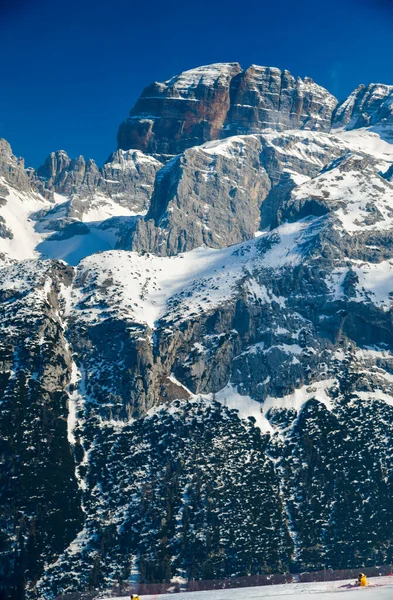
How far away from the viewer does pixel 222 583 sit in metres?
138

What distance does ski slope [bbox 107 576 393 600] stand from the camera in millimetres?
100125

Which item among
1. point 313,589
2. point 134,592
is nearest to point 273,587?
point 313,589

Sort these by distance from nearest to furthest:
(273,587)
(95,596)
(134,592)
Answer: (273,587), (134,592), (95,596)

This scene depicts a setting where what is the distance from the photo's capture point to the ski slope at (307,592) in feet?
328

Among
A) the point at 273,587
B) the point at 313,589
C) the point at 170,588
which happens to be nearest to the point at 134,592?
the point at 170,588

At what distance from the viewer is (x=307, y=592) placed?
112125 millimetres

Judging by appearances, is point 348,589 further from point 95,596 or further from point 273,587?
point 95,596

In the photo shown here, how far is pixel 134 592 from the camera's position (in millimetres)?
137000

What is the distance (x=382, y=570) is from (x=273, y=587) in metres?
18.9

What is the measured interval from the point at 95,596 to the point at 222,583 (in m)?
19.9

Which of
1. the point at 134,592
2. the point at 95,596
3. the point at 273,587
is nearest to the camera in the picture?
the point at 273,587

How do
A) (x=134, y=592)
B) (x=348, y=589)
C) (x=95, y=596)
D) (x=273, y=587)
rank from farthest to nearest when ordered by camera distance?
(x=95, y=596) < (x=134, y=592) < (x=273, y=587) < (x=348, y=589)

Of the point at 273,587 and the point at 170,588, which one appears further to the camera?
the point at 170,588

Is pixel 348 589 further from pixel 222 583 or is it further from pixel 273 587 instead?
pixel 222 583
